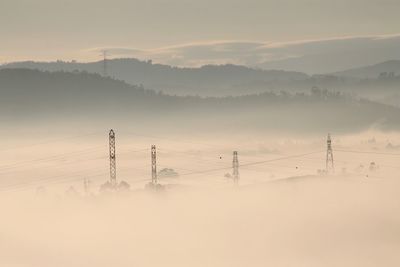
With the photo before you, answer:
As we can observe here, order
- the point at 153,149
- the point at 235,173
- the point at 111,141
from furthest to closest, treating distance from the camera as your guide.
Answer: the point at 235,173
the point at 153,149
the point at 111,141

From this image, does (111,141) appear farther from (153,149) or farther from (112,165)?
(153,149)

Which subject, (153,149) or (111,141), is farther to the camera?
(153,149)

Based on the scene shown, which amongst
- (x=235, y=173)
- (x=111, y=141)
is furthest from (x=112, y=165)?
(x=235, y=173)

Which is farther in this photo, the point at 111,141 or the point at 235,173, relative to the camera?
the point at 235,173

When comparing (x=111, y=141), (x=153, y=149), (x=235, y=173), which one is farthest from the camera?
(x=235, y=173)

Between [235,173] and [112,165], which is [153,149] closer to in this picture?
[112,165]

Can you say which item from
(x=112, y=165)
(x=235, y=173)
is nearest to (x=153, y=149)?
(x=112, y=165)

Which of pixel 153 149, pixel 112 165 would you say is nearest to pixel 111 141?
pixel 112 165
